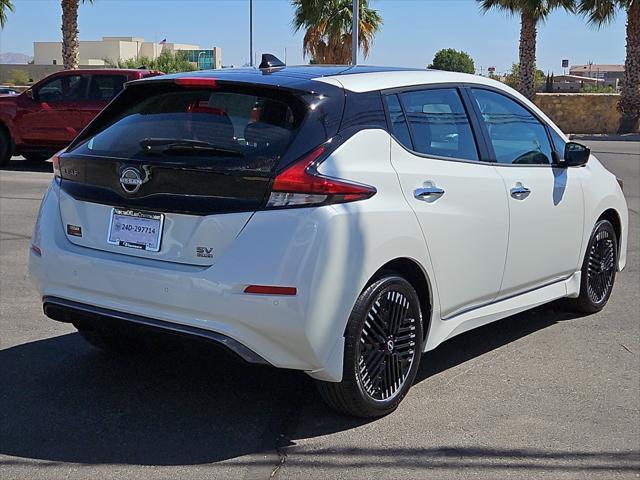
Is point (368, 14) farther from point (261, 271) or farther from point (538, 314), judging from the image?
point (261, 271)

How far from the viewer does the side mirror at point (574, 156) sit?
590 cm

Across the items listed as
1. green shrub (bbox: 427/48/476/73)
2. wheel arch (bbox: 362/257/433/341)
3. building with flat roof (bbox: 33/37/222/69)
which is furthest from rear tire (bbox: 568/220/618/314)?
building with flat roof (bbox: 33/37/222/69)

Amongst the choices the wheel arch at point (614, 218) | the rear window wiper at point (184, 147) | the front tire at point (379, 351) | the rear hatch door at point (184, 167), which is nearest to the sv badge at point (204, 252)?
the rear hatch door at point (184, 167)

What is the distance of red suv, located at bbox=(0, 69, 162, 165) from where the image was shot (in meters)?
16.4

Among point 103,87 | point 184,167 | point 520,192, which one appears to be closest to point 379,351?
point 184,167

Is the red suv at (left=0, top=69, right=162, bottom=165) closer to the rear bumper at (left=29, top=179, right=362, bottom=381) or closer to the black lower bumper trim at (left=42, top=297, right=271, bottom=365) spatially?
the black lower bumper trim at (left=42, top=297, right=271, bottom=365)

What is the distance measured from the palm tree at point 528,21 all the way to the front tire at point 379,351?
29.1 meters

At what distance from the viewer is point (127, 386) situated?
4812 millimetres

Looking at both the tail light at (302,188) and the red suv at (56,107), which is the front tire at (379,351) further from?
the red suv at (56,107)

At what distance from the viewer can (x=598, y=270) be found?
650 centimetres

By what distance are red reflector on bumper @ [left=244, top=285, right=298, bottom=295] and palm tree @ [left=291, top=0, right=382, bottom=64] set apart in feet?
112

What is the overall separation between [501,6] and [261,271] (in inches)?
1248

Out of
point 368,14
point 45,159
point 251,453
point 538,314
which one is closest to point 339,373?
point 251,453

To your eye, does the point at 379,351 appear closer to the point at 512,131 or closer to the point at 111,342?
the point at 111,342
